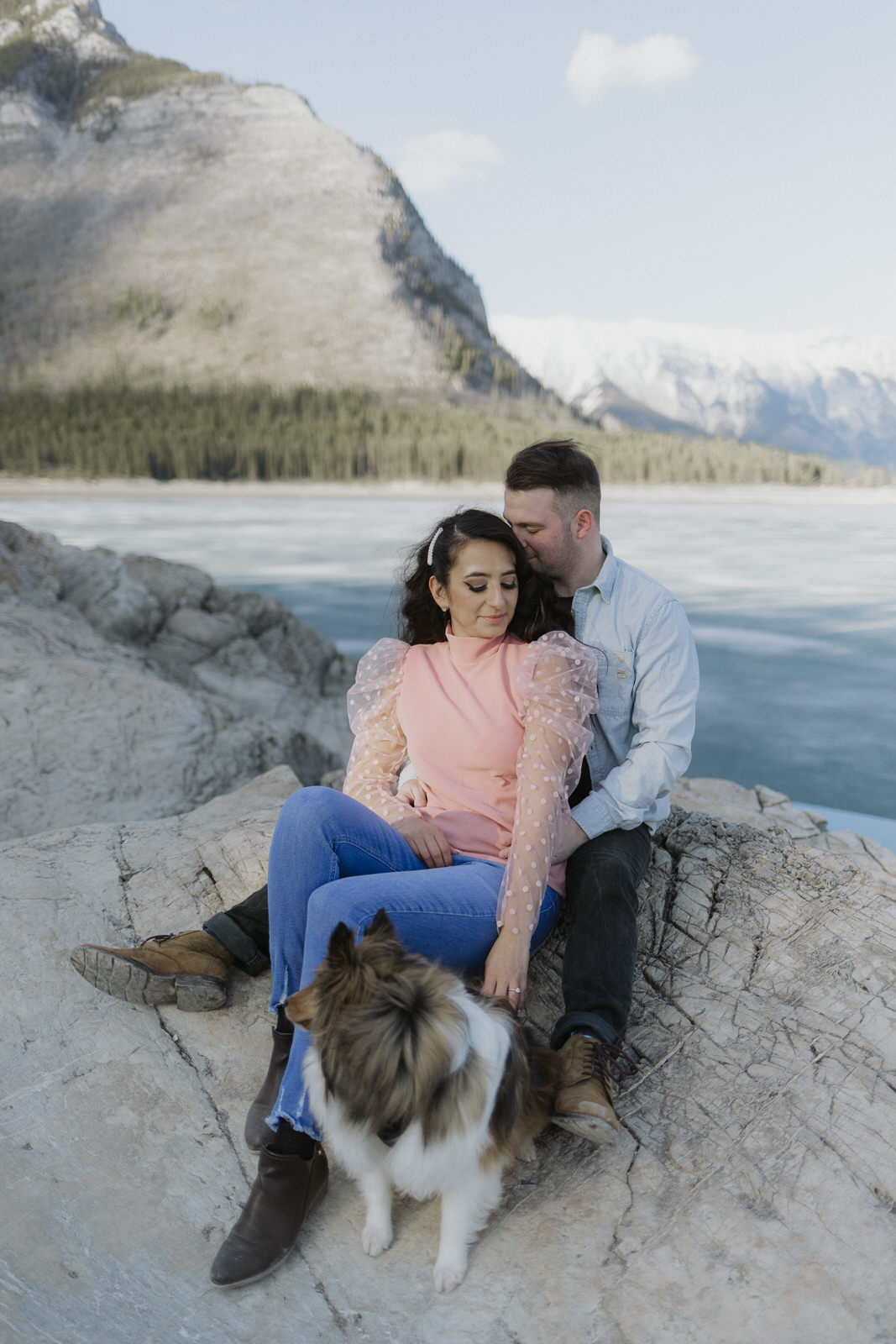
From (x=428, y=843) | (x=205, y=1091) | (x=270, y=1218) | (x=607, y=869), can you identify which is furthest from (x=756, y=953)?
(x=205, y=1091)

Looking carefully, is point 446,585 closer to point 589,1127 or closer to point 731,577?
point 589,1127

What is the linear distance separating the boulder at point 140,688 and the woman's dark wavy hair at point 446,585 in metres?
2.82

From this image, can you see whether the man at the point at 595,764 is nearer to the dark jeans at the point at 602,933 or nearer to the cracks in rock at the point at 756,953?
the dark jeans at the point at 602,933

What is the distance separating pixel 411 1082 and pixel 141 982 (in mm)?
1315

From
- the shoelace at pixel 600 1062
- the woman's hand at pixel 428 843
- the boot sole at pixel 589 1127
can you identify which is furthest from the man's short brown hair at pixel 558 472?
the boot sole at pixel 589 1127

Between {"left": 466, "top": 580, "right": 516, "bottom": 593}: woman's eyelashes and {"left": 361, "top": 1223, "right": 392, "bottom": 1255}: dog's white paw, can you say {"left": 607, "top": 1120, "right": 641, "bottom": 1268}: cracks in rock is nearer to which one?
{"left": 361, "top": 1223, "right": 392, "bottom": 1255}: dog's white paw

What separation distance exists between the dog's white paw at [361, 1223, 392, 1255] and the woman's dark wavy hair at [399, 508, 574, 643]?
161 cm

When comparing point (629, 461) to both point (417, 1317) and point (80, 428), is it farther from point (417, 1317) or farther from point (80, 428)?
point (417, 1317)

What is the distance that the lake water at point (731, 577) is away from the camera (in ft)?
41.3

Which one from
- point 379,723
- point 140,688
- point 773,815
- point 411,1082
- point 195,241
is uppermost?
point 195,241

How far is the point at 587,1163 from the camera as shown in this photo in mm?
2189

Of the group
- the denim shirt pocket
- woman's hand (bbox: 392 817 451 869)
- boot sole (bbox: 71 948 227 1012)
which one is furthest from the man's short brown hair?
boot sole (bbox: 71 948 227 1012)

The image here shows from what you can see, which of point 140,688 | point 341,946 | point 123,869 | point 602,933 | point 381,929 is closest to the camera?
point 341,946

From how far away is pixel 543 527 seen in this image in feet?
9.05
